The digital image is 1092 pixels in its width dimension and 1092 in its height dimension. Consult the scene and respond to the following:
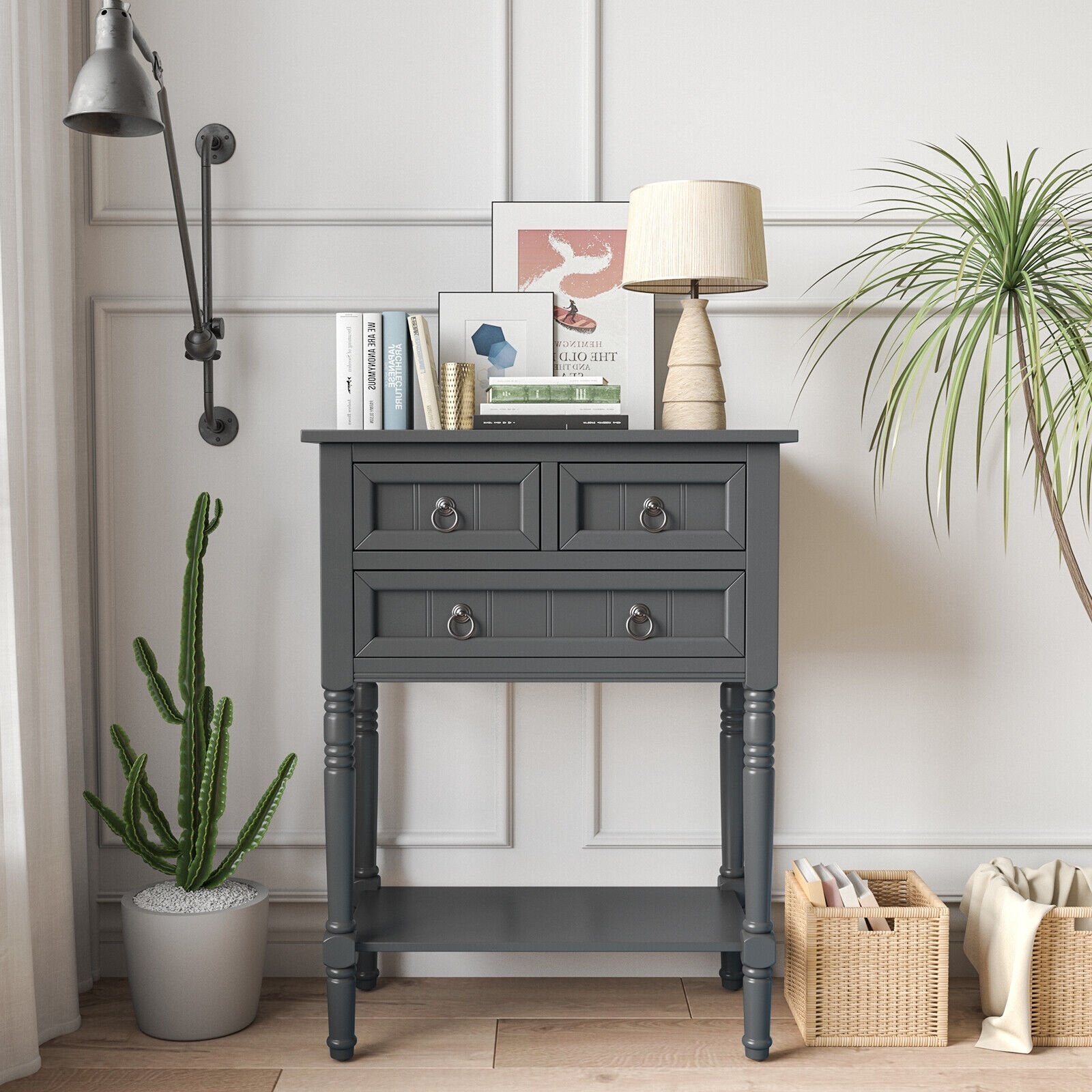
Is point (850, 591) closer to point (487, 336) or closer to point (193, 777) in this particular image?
point (487, 336)

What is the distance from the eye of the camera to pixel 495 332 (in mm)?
1931

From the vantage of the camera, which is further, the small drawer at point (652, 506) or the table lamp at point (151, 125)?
the small drawer at point (652, 506)

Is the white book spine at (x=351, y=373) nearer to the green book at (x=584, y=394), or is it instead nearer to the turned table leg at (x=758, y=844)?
the green book at (x=584, y=394)

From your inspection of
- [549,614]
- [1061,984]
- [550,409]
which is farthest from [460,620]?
[1061,984]

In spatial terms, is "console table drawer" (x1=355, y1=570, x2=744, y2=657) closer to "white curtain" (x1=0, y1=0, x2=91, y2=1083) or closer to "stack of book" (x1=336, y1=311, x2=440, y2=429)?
"stack of book" (x1=336, y1=311, x2=440, y2=429)

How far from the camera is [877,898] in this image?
6.39ft

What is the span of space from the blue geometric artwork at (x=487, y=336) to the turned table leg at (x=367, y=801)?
2.15ft

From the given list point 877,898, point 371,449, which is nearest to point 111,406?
point 371,449

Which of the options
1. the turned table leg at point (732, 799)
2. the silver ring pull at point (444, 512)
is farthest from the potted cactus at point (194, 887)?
the turned table leg at point (732, 799)

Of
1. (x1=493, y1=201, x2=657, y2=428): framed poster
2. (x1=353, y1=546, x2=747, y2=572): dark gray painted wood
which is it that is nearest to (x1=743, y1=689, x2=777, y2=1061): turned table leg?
(x1=353, y1=546, x2=747, y2=572): dark gray painted wood

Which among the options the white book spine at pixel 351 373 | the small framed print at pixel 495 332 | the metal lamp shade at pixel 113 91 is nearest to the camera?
the metal lamp shade at pixel 113 91

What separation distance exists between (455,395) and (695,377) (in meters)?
0.41

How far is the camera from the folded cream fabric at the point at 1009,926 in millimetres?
1716

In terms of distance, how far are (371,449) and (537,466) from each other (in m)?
0.26
